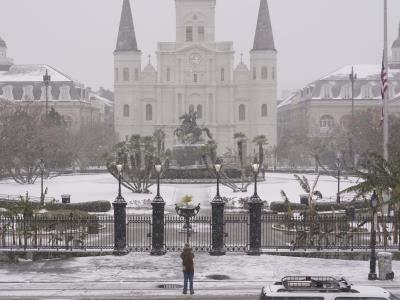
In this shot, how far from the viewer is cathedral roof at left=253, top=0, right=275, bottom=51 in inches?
3723

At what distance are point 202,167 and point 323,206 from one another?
2108cm

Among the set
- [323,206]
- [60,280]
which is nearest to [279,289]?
[60,280]

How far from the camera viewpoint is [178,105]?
312ft

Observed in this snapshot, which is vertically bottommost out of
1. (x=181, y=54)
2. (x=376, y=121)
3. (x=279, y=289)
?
(x=279, y=289)

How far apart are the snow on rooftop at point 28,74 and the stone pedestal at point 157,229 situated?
8206cm

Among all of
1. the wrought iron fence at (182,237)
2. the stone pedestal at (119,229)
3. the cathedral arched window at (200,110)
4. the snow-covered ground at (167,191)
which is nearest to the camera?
the stone pedestal at (119,229)

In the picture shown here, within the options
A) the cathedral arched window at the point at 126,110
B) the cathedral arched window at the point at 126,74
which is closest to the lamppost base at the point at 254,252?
the cathedral arched window at the point at 126,110

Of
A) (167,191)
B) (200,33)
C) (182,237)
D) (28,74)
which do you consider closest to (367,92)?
(200,33)

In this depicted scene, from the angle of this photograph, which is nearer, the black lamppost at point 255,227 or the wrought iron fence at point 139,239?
the black lamppost at point 255,227

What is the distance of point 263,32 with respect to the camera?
95500 millimetres

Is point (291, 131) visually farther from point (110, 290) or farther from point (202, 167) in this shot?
point (110, 290)

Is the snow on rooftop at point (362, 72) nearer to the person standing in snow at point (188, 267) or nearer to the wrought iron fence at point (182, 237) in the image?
the wrought iron fence at point (182, 237)

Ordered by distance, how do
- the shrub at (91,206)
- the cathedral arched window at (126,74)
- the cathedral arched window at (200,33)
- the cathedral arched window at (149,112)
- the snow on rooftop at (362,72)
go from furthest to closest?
the snow on rooftop at (362,72)
the cathedral arched window at (149,112)
the cathedral arched window at (126,74)
the cathedral arched window at (200,33)
the shrub at (91,206)

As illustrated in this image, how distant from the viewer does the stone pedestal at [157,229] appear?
2167 cm
